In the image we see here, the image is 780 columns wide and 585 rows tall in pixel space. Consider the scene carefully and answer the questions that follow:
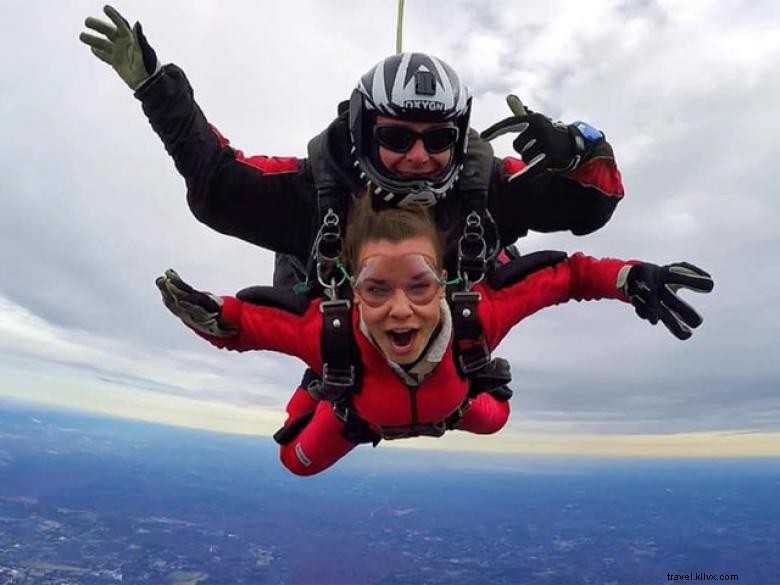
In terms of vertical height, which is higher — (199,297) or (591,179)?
(591,179)

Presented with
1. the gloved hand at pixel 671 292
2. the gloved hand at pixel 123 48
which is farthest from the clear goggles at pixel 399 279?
the gloved hand at pixel 123 48

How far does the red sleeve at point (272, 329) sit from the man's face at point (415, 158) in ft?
2.39

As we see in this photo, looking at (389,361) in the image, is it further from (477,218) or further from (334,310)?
(477,218)

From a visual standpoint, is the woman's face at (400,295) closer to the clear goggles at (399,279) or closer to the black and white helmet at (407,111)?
the clear goggles at (399,279)

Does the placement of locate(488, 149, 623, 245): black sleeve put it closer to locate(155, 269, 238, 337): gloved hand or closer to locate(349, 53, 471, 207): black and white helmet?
locate(349, 53, 471, 207): black and white helmet

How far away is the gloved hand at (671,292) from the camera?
8.83 feet

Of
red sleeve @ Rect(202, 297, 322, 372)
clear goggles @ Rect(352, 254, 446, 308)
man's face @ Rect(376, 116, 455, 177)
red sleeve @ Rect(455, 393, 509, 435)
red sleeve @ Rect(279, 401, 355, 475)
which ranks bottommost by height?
red sleeve @ Rect(279, 401, 355, 475)

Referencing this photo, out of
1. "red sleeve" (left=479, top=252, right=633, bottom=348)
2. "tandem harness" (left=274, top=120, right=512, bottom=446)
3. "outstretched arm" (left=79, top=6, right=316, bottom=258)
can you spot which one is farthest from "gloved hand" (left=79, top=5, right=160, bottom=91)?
"red sleeve" (left=479, top=252, right=633, bottom=348)

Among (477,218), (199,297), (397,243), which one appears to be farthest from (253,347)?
(477,218)

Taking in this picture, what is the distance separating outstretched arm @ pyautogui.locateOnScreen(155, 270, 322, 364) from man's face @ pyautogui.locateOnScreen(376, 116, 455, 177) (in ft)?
2.41

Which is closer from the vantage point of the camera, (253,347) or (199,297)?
(199,297)

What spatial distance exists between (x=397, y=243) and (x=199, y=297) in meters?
0.83

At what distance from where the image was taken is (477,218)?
108 inches

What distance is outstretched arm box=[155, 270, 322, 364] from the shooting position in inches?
108
